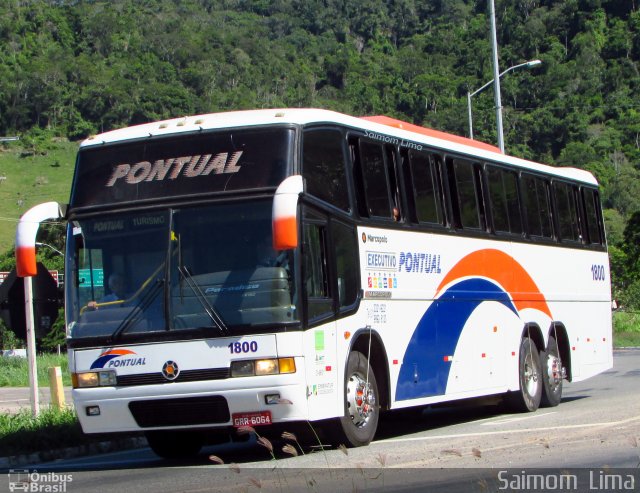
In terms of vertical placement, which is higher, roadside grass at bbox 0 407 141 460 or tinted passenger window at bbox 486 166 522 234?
tinted passenger window at bbox 486 166 522 234

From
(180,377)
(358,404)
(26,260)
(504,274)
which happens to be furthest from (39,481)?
(504,274)

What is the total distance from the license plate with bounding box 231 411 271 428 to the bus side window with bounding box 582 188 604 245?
1001 cm

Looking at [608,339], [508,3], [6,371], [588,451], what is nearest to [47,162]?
[508,3]

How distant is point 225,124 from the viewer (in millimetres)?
12086

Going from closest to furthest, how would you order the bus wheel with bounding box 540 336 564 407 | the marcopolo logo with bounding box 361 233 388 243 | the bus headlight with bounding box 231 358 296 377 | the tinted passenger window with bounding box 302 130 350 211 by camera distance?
1. the bus headlight with bounding box 231 358 296 377
2. the tinted passenger window with bounding box 302 130 350 211
3. the marcopolo logo with bounding box 361 233 388 243
4. the bus wheel with bounding box 540 336 564 407

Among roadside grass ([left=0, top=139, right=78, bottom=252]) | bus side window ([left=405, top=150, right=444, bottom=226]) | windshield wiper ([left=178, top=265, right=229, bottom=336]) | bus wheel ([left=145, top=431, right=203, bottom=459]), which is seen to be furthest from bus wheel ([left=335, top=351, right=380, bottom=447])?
roadside grass ([left=0, top=139, right=78, bottom=252])

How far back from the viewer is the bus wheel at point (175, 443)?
42.7ft

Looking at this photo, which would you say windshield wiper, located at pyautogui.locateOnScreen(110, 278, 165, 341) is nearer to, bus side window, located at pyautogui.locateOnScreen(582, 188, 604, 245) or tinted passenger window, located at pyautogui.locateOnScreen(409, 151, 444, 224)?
tinted passenger window, located at pyautogui.locateOnScreen(409, 151, 444, 224)

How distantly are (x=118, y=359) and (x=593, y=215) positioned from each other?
35.8ft

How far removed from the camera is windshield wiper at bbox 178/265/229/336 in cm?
1118

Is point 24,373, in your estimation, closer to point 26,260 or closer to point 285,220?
point 26,260

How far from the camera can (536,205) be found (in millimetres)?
17828

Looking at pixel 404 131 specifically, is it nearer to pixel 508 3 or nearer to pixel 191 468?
pixel 191 468

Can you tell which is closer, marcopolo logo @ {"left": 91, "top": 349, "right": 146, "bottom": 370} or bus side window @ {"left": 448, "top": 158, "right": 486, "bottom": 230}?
marcopolo logo @ {"left": 91, "top": 349, "right": 146, "bottom": 370}
